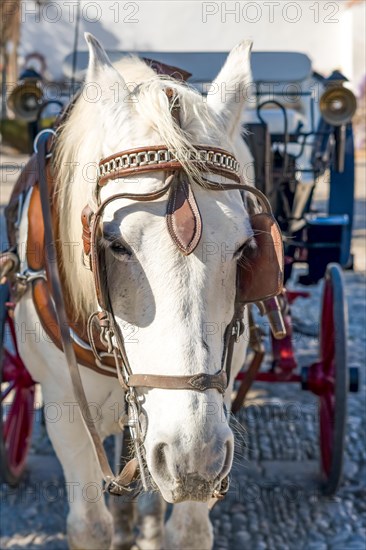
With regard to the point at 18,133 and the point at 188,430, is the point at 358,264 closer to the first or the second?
the point at 188,430

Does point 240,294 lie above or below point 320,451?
above

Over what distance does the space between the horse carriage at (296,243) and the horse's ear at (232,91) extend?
641 mm

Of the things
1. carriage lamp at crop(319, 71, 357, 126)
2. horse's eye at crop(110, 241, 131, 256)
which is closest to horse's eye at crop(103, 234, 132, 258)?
horse's eye at crop(110, 241, 131, 256)

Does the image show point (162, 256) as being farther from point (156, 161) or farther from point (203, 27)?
point (203, 27)

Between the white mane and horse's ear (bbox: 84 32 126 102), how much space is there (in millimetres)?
35

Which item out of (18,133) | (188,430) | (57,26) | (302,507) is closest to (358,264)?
(302,507)

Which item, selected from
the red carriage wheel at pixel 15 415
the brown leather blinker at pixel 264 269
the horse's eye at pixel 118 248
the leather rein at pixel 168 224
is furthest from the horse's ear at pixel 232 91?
the red carriage wheel at pixel 15 415

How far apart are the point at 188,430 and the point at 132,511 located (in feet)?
4.60

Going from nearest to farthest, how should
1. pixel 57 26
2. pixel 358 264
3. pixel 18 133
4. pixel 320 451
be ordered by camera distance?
pixel 320 451, pixel 358 264, pixel 18 133, pixel 57 26

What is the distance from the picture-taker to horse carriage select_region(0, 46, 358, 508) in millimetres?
3004

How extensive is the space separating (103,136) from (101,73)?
161 millimetres

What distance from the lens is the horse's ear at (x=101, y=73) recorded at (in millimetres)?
1788

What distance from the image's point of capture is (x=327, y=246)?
3.58 metres

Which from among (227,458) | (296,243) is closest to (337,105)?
(296,243)
